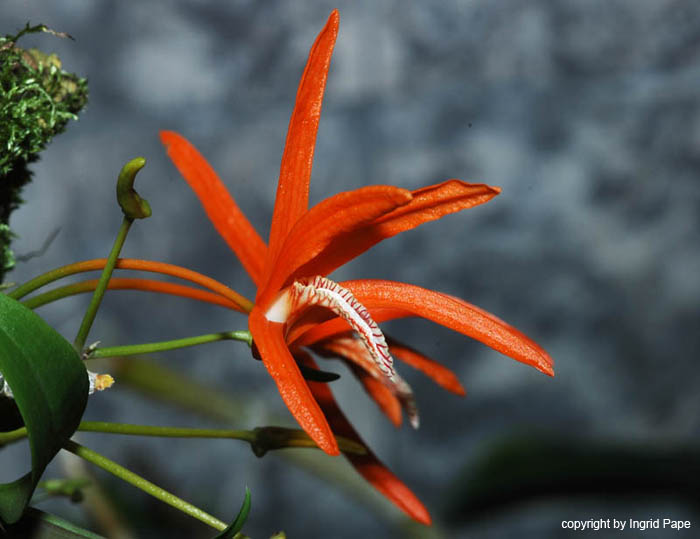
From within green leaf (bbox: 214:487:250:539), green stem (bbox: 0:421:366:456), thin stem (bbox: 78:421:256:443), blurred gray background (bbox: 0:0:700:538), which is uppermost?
blurred gray background (bbox: 0:0:700:538)

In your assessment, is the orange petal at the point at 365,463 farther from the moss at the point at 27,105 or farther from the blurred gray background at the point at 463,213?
the blurred gray background at the point at 463,213

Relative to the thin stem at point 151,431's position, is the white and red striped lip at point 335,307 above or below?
above

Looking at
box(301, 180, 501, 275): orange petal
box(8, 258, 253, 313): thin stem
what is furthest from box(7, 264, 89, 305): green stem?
box(301, 180, 501, 275): orange petal

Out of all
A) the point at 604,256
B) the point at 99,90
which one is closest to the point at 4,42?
the point at 99,90

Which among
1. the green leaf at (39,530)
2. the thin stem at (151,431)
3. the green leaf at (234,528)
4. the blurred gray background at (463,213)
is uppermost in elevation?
the blurred gray background at (463,213)

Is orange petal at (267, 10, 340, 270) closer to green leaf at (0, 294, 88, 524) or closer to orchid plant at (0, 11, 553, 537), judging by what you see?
orchid plant at (0, 11, 553, 537)

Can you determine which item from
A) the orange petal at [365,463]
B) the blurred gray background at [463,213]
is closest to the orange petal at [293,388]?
the orange petal at [365,463]

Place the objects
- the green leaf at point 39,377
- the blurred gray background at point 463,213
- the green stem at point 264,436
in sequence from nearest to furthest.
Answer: the green leaf at point 39,377 < the green stem at point 264,436 < the blurred gray background at point 463,213
